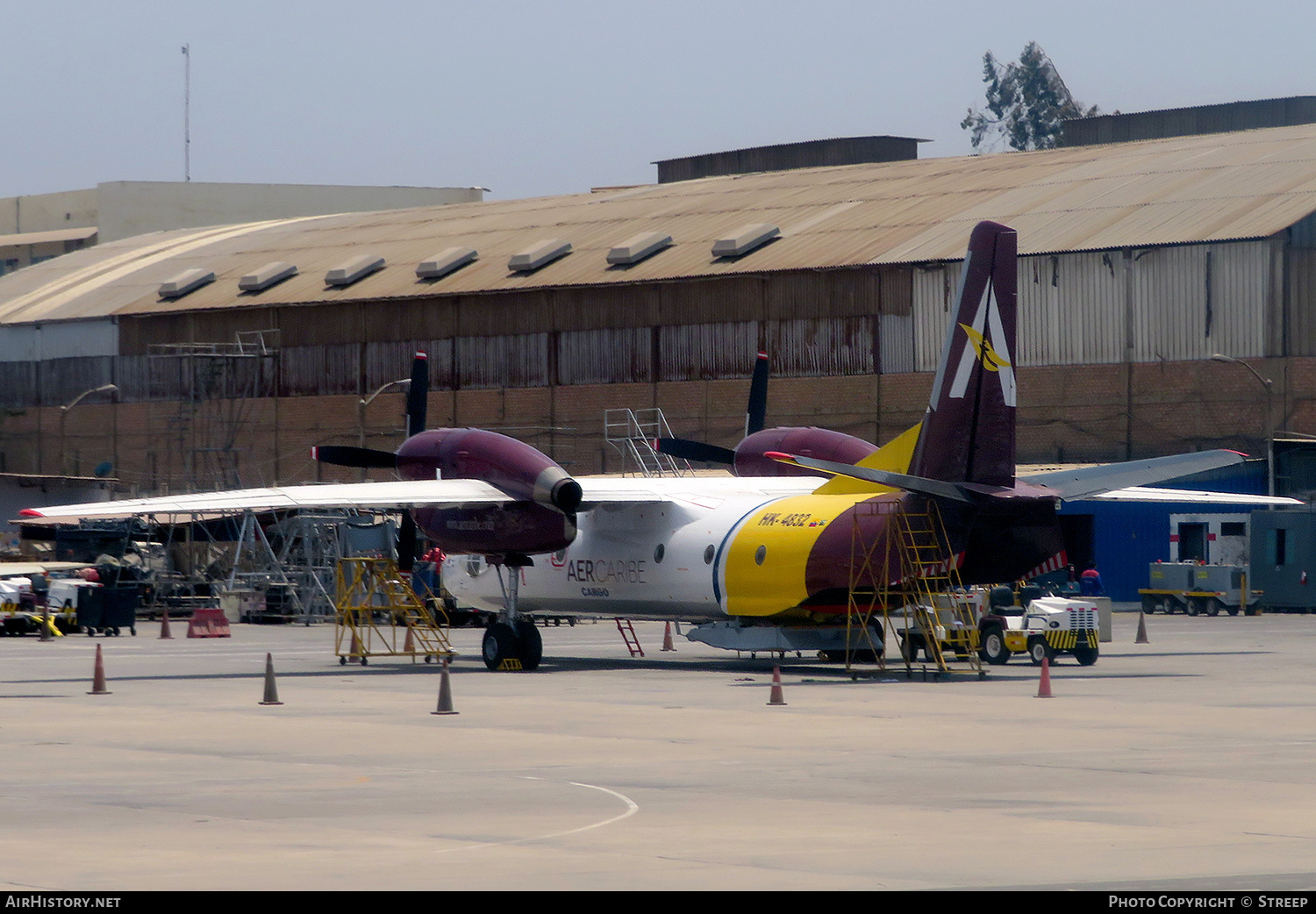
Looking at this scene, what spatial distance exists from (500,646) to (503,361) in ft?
121

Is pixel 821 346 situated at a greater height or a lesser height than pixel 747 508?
greater

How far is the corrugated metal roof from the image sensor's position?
5631cm

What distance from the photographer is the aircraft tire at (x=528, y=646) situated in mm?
30156

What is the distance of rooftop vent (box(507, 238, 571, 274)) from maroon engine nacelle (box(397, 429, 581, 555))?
35962 mm

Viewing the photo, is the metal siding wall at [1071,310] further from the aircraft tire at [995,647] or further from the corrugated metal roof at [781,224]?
the aircraft tire at [995,647]

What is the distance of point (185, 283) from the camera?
75375 mm

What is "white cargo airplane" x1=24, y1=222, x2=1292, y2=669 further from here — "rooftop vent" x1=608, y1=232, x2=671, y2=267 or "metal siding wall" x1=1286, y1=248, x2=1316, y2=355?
"rooftop vent" x1=608, y1=232, x2=671, y2=267

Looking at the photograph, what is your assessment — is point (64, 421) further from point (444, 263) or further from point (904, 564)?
point (904, 564)

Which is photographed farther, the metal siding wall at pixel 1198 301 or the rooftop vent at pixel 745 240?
the rooftop vent at pixel 745 240

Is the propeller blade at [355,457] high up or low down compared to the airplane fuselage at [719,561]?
up

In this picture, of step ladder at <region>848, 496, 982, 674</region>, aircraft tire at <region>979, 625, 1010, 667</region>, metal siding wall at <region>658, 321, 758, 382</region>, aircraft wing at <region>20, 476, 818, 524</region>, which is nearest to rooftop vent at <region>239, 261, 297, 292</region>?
metal siding wall at <region>658, 321, 758, 382</region>

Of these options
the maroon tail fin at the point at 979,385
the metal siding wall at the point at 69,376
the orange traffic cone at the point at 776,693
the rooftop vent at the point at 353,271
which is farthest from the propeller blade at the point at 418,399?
the metal siding wall at the point at 69,376

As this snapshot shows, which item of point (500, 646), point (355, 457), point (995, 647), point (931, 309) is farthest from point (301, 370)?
point (995, 647)

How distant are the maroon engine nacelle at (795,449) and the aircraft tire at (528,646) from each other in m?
6.14
